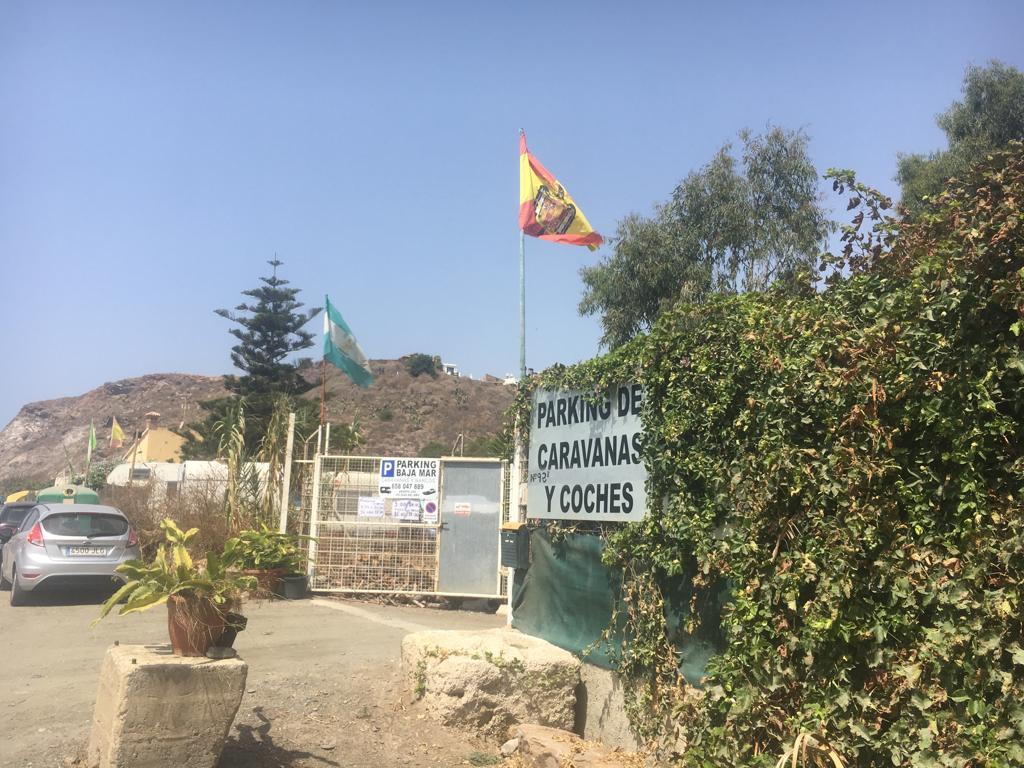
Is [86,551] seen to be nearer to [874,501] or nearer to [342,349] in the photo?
[342,349]

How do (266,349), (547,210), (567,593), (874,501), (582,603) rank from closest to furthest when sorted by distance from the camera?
(874,501), (582,603), (567,593), (547,210), (266,349)

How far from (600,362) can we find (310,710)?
12.0 feet

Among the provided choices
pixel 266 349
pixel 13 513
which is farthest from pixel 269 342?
pixel 13 513

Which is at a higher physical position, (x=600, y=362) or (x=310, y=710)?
(x=600, y=362)

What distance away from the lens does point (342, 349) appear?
15688mm

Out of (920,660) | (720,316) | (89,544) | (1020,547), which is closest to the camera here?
(1020,547)

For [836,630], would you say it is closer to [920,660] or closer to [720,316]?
[920,660]

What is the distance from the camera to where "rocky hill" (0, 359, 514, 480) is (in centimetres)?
5712

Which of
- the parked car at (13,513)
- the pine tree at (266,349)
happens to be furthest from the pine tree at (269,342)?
the parked car at (13,513)

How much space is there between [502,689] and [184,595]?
2707 millimetres

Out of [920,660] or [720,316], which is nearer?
[920,660]

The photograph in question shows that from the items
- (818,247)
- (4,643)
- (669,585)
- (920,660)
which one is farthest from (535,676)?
(818,247)

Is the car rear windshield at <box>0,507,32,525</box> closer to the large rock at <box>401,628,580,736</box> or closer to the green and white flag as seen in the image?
the green and white flag

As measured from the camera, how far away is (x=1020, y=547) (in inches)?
127
